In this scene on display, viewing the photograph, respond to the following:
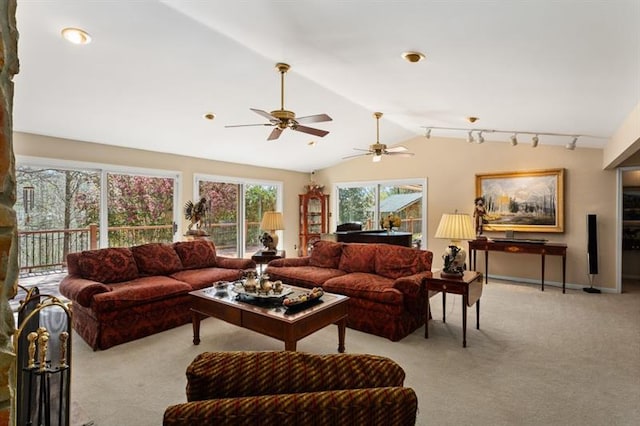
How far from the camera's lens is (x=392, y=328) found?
132 inches

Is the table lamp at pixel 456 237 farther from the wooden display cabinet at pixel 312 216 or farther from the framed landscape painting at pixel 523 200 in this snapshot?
the wooden display cabinet at pixel 312 216

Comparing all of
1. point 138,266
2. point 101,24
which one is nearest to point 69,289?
point 138,266

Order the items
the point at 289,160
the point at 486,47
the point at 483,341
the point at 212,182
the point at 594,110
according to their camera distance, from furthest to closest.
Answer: the point at 289,160 < the point at 212,182 < the point at 594,110 < the point at 483,341 < the point at 486,47

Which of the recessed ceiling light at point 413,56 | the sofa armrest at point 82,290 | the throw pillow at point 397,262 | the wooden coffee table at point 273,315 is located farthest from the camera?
the throw pillow at point 397,262

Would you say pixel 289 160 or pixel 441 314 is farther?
pixel 289 160

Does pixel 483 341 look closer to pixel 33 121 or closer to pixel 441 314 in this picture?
pixel 441 314

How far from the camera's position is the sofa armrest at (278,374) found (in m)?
0.98

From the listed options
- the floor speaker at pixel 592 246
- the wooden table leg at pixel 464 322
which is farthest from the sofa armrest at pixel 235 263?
the floor speaker at pixel 592 246

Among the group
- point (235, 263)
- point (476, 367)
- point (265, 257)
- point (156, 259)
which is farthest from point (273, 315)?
point (265, 257)

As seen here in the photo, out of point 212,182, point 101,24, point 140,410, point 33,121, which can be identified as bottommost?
point 140,410

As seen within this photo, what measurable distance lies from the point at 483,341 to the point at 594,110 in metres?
2.69

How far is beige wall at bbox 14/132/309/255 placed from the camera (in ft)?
14.4

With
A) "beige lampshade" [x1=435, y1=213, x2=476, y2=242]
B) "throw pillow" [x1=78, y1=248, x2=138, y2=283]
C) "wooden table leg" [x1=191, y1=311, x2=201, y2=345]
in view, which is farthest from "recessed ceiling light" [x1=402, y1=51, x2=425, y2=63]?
"throw pillow" [x1=78, y1=248, x2=138, y2=283]

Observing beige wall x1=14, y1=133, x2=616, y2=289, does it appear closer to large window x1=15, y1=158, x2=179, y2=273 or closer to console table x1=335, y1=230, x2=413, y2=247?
large window x1=15, y1=158, x2=179, y2=273
